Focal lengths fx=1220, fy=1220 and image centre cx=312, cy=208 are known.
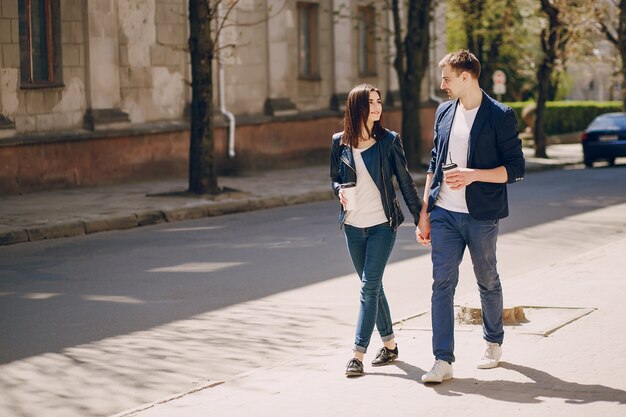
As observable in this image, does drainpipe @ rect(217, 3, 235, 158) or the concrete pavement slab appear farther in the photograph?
drainpipe @ rect(217, 3, 235, 158)

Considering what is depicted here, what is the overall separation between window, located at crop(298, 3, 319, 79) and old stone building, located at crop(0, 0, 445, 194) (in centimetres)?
4

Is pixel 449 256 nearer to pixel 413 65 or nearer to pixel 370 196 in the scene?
pixel 370 196

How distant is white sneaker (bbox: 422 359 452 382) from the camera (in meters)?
6.93

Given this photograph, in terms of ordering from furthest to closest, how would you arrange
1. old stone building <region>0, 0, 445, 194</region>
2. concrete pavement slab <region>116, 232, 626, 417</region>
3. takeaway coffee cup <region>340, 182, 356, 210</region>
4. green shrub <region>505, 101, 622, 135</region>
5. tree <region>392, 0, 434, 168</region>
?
green shrub <region>505, 101, 622, 135</region>, tree <region>392, 0, 434, 168</region>, old stone building <region>0, 0, 445, 194</region>, takeaway coffee cup <region>340, 182, 356, 210</region>, concrete pavement slab <region>116, 232, 626, 417</region>

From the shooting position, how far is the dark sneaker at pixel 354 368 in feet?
24.0

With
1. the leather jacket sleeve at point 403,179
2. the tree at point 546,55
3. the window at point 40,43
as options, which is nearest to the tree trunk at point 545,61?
the tree at point 546,55

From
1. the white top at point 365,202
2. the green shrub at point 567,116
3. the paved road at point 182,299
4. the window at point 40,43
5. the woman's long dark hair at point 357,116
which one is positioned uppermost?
the window at point 40,43

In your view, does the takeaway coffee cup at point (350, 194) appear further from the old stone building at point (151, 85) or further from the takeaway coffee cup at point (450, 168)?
the old stone building at point (151, 85)

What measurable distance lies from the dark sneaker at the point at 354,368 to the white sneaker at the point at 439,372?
484 millimetres

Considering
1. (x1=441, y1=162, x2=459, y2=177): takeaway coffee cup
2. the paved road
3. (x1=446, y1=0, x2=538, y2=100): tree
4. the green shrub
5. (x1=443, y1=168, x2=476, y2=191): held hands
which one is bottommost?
the paved road

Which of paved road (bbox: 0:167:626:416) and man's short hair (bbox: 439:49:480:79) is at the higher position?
man's short hair (bbox: 439:49:480:79)

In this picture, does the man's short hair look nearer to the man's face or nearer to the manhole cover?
the man's face

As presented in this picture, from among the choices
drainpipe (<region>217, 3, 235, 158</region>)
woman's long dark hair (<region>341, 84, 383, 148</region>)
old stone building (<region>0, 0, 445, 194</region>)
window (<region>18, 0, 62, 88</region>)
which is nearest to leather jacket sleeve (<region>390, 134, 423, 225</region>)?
woman's long dark hair (<region>341, 84, 383, 148</region>)

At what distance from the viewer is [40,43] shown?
71.4ft
